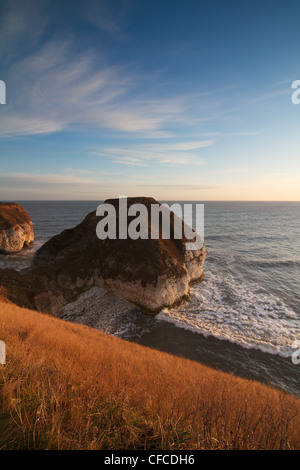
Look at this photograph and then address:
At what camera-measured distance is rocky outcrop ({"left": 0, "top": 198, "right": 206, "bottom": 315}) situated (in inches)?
745

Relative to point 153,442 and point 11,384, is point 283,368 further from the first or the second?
point 11,384

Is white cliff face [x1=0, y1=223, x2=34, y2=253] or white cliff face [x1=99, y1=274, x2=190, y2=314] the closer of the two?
white cliff face [x1=99, y1=274, x2=190, y2=314]

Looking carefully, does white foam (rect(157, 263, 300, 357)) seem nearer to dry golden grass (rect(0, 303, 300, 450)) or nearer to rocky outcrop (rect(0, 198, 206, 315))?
rocky outcrop (rect(0, 198, 206, 315))

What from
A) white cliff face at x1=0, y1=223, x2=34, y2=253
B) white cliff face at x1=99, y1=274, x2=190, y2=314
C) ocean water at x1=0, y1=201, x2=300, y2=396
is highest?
white cliff face at x1=0, y1=223, x2=34, y2=253

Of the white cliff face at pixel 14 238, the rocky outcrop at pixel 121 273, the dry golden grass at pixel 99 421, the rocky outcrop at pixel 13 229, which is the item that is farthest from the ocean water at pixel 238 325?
the rocky outcrop at pixel 13 229

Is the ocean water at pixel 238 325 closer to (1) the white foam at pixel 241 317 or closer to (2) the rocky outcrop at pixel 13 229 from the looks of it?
(1) the white foam at pixel 241 317

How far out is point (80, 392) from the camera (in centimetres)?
362

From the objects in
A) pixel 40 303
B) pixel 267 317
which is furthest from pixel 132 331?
pixel 267 317

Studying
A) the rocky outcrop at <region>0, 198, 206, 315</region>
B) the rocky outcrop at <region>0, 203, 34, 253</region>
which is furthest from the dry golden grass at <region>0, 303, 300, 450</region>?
the rocky outcrop at <region>0, 203, 34, 253</region>

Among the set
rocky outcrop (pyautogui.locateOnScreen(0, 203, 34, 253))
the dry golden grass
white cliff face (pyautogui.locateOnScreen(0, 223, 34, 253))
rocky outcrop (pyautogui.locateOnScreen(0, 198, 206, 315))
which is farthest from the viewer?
A: rocky outcrop (pyautogui.locateOnScreen(0, 203, 34, 253))

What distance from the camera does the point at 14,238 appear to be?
134ft

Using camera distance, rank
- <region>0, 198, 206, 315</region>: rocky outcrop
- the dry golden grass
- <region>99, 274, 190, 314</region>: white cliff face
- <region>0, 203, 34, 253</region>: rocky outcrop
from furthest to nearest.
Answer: <region>0, 203, 34, 253</region>: rocky outcrop < <region>0, 198, 206, 315</region>: rocky outcrop < <region>99, 274, 190, 314</region>: white cliff face < the dry golden grass
